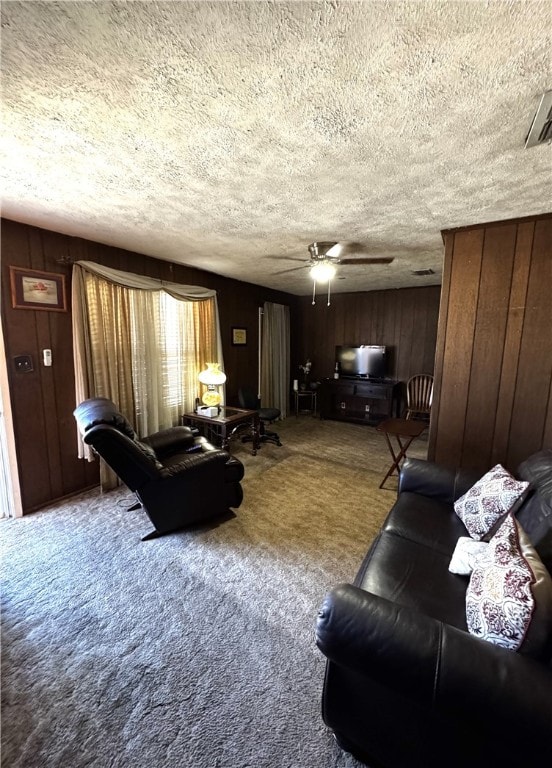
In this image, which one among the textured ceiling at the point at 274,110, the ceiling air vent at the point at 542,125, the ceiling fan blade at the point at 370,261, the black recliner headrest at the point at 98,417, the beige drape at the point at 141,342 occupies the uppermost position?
the textured ceiling at the point at 274,110

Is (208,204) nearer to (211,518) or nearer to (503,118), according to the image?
(503,118)

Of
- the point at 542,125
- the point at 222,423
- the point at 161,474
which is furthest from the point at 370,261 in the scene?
the point at 161,474

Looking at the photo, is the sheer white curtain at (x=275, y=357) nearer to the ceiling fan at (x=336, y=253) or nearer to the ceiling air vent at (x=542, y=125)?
the ceiling fan at (x=336, y=253)

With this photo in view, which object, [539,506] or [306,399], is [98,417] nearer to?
[539,506]

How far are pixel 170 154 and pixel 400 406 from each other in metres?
5.09

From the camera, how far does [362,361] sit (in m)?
5.68

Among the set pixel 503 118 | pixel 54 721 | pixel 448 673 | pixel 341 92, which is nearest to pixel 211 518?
pixel 54 721

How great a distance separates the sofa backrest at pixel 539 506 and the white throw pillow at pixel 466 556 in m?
0.20

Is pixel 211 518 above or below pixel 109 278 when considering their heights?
below

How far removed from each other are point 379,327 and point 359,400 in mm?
1389

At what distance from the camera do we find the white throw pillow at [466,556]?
1.38 m

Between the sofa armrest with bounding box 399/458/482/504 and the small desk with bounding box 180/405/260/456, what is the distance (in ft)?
6.82

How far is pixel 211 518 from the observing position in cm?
262

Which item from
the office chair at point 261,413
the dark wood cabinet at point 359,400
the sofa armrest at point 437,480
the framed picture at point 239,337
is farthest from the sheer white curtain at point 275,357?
the sofa armrest at point 437,480
